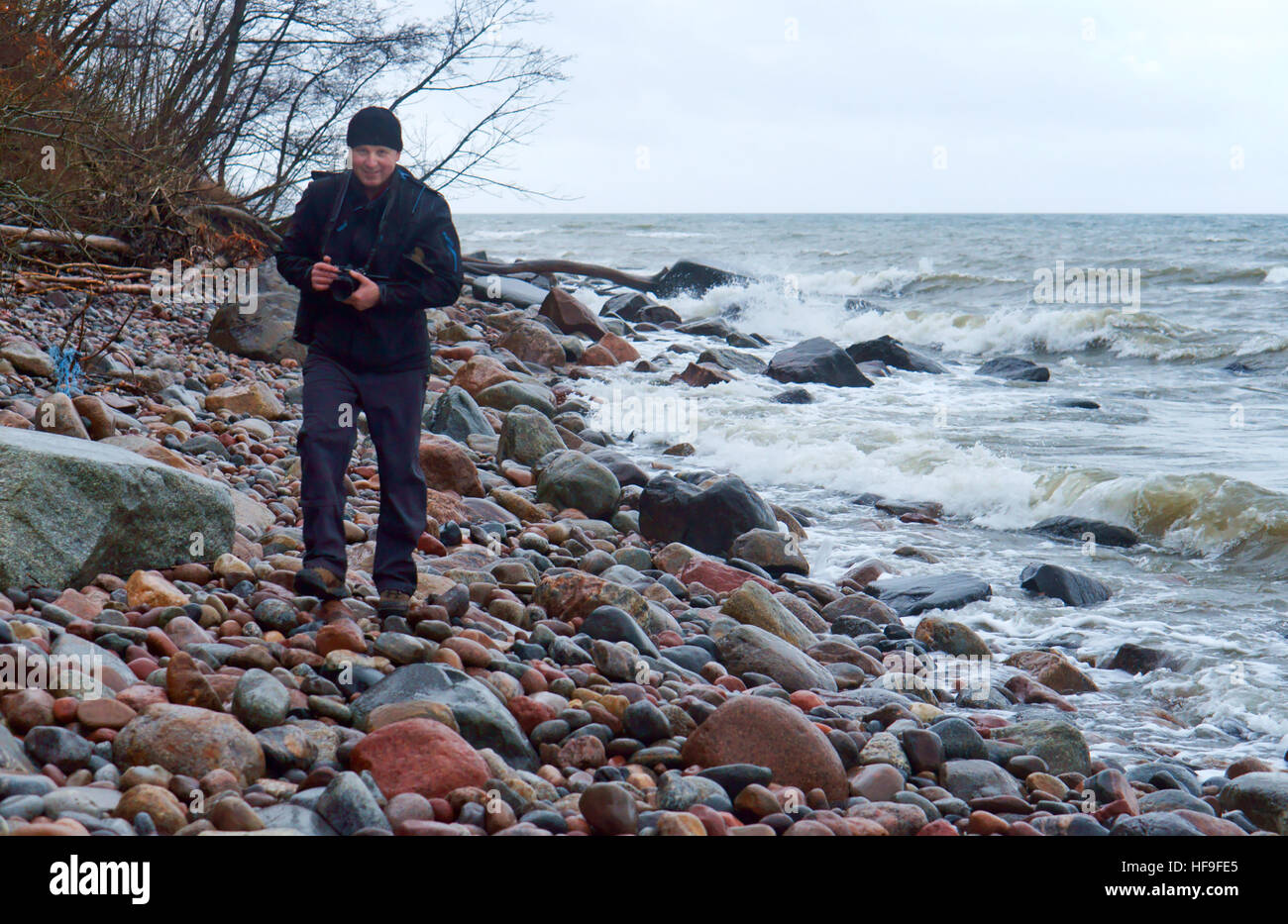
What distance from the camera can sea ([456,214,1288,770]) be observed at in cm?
558

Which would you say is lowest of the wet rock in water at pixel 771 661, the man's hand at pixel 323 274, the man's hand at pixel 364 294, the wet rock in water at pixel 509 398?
the wet rock in water at pixel 771 661

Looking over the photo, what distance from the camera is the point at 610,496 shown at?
735 centimetres

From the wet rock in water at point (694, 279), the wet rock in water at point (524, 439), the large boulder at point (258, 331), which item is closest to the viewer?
the wet rock in water at point (524, 439)

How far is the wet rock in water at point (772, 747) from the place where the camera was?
351 centimetres

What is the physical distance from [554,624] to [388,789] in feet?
5.49

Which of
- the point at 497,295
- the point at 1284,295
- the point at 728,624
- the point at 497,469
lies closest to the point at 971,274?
the point at 1284,295

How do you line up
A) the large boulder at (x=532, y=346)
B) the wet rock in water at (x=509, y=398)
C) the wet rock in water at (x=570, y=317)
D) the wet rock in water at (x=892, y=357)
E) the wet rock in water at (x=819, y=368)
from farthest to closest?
the wet rock in water at (x=892, y=357), the wet rock in water at (x=570, y=317), the wet rock in water at (x=819, y=368), the large boulder at (x=532, y=346), the wet rock in water at (x=509, y=398)

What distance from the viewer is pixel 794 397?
13000 mm

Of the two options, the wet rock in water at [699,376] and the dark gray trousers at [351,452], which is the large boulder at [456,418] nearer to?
the dark gray trousers at [351,452]

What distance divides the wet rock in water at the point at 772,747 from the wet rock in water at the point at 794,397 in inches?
369

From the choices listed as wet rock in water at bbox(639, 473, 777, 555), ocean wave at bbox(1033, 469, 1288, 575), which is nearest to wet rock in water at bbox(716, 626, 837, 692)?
wet rock in water at bbox(639, 473, 777, 555)

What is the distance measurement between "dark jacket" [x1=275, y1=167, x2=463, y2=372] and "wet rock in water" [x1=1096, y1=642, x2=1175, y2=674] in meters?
3.89

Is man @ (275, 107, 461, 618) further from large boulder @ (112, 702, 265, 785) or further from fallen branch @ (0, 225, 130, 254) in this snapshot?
fallen branch @ (0, 225, 130, 254)

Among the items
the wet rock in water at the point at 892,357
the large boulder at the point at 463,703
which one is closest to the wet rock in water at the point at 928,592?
the large boulder at the point at 463,703
